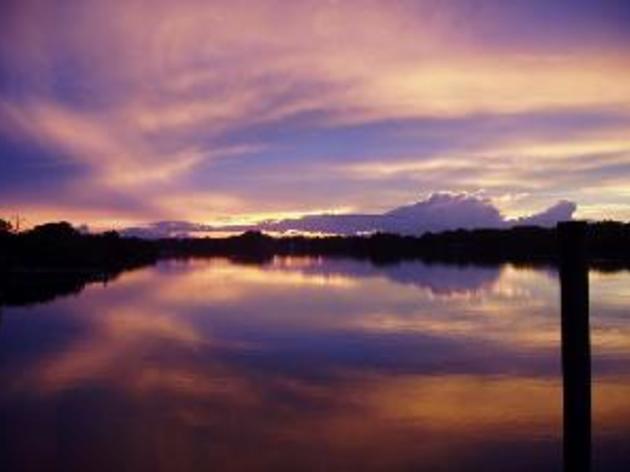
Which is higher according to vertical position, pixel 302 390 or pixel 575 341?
pixel 575 341

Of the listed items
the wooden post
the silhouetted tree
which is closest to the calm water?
the wooden post

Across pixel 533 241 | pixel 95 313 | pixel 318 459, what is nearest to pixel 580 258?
pixel 318 459

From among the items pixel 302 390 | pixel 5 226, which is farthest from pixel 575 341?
pixel 5 226

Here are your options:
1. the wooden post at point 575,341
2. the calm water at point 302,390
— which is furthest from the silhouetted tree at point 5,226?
the wooden post at point 575,341

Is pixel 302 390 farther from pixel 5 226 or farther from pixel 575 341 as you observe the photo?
pixel 5 226

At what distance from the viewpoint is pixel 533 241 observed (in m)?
181

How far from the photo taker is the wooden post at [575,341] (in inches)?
233

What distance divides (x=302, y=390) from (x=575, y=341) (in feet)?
59.4

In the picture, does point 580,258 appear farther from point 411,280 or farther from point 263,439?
point 411,280

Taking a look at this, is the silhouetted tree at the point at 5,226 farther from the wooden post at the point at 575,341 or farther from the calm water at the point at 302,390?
the wooden post at the point at 575,341

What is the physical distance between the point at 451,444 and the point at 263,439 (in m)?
3.97

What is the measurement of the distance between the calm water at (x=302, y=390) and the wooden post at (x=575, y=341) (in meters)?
9.56

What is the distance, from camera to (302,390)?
2364cm

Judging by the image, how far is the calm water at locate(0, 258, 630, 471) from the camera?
16.5m
